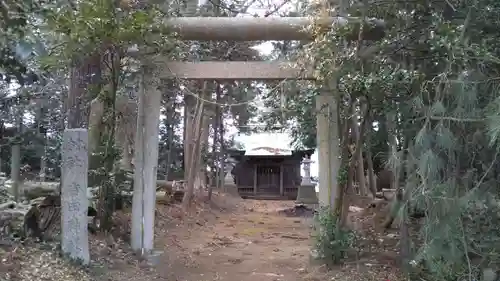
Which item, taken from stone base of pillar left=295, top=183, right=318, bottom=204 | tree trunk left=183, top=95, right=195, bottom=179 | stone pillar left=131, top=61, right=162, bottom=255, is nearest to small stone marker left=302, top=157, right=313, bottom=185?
stone base of pillar left=295, top=183, right=318, bottom=204

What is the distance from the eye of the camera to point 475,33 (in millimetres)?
4680

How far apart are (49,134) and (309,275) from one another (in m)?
6.30

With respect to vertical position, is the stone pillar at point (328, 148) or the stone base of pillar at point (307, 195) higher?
the stone pillar at point (328, 148)

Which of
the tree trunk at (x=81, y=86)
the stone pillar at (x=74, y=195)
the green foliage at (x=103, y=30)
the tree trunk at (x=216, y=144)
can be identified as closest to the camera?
the green foliage at (x=103, y=30)

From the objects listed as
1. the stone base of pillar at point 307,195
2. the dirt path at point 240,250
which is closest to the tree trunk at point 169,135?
the dirt path at point 240,250

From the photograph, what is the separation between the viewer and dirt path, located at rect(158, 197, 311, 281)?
6.84 metres

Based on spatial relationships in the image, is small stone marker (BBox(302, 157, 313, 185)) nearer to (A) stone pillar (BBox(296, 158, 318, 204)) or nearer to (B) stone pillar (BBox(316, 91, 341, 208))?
(A) stone pillar (BBox(296, 158, 318, 204))

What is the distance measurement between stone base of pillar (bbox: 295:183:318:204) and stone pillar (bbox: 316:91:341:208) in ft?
32.4

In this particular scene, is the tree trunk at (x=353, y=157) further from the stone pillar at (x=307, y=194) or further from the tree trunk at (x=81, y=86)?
the stone pillar at (x=307, y=194)

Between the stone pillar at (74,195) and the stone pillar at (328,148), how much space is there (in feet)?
10.1

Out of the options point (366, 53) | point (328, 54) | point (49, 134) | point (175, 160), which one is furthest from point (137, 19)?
point (175, 160)

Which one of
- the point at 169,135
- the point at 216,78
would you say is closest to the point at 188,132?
the point at 169,135

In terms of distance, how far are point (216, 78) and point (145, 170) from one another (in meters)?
1.58

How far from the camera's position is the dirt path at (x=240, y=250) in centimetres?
684
